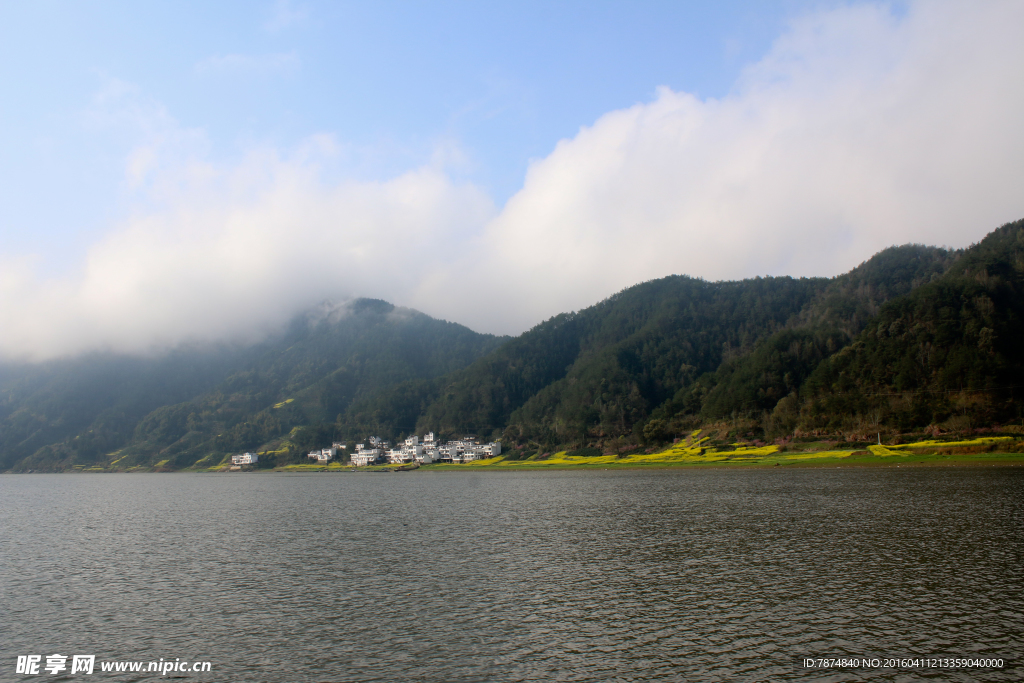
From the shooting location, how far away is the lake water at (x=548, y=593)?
20.2 m

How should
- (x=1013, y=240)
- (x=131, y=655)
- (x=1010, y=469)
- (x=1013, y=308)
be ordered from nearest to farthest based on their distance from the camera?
1. (x=131, y=655)
2. (x=1010, y=469)
3. (x=1013, y=308)
4. (x=1013, y=240)

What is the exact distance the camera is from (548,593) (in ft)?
94.9

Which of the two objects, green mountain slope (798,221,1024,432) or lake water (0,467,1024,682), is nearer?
lake water (0,467,1024,682)

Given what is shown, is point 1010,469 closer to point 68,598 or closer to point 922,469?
point 922,469

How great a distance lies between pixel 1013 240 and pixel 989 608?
206 meters

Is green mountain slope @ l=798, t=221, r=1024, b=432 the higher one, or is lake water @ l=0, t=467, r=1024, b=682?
green mountain slope @ l=798, t=221, r=1024, b=432

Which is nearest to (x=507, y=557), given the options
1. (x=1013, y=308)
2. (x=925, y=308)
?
(x=925, y=308)

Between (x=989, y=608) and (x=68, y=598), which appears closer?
(x=989, y=608)

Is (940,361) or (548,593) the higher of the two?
(940,361)

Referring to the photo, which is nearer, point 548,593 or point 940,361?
point 548,593

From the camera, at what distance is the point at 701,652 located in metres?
20.4

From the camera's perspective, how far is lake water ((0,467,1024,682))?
2016 cm

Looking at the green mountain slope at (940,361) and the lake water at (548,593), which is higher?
the green mountain slope at (940,361)

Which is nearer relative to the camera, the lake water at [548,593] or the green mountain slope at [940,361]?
the lake water at [548,593]
